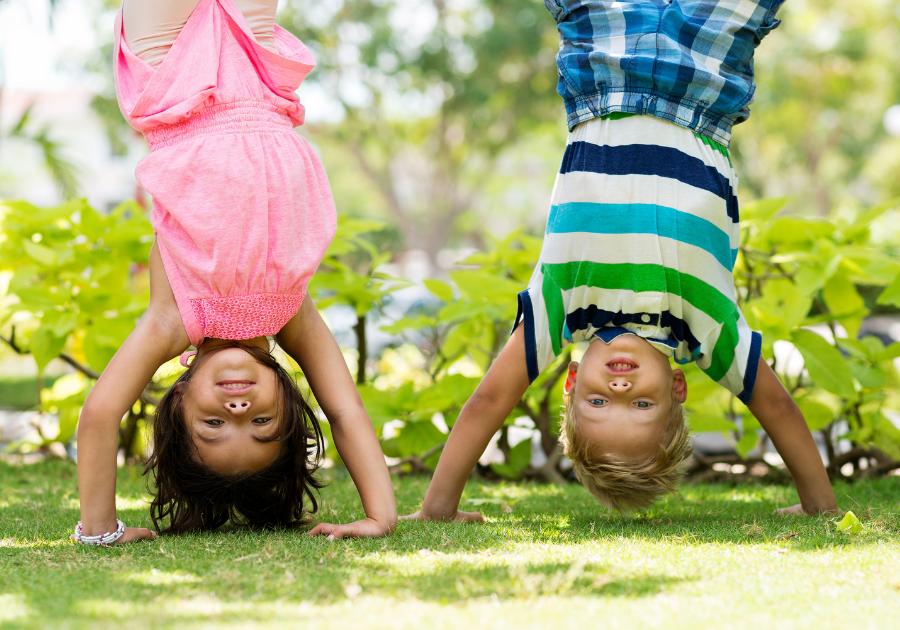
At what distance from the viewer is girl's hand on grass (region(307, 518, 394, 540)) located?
7.48ft

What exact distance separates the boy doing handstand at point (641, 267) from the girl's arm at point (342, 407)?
235 millimetres

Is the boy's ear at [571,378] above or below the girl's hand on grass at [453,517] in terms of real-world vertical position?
above

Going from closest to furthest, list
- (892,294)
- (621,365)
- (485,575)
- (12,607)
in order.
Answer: (12,607)
(485,575)
(621,365)
(892,294)

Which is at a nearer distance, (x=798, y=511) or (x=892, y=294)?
(x=798, y=511)

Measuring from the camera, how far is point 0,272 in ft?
12.4

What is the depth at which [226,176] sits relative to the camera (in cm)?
243

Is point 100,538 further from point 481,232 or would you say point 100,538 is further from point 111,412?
point 481,232

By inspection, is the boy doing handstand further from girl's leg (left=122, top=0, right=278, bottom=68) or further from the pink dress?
girl's leg (left=122, top=0, right=278, bottom=68)

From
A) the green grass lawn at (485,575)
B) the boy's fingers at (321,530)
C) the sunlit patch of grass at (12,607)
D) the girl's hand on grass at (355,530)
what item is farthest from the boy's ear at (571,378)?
the sunlit patch of grass at (12,607)

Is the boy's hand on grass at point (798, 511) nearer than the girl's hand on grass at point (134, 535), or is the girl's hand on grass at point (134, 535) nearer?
the girl's hand on grass at point (134, 535)

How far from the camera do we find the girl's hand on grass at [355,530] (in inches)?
89.7

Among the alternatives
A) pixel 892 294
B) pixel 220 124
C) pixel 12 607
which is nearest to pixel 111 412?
pixel 12 607

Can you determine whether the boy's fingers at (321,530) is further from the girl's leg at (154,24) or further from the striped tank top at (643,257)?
the girl's leg at (154,24)

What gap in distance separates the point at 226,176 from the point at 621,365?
1.31 meters
